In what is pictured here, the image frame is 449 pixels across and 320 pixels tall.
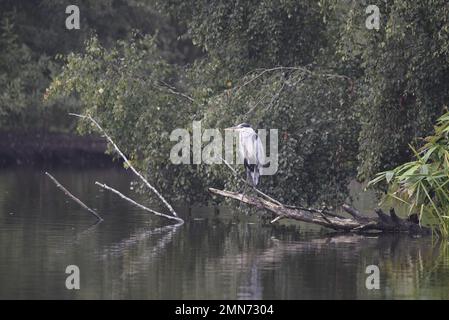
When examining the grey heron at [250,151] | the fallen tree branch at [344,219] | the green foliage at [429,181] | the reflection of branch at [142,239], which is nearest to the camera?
the reflection of branch at [142,239]

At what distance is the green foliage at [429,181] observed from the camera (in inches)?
752

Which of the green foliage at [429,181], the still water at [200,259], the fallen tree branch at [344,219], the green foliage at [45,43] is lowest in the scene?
the still water at [200,259]

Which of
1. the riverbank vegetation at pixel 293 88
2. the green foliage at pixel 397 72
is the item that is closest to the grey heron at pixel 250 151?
the riverbank vegetation at pixel 293 88

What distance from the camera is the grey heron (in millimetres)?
21297

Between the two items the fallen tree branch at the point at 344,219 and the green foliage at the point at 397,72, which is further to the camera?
the fallen tree branch at the point at 344,219

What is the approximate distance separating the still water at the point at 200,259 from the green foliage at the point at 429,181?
0.56 meters

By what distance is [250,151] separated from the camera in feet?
70.8

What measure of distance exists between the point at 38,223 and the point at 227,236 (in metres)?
3.78

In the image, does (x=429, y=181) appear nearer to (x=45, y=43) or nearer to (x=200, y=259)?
(x=200, y=259)

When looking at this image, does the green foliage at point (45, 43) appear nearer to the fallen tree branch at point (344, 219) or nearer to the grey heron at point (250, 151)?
the grey heron at point (250, 151)

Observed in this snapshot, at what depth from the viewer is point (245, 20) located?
23703 mm

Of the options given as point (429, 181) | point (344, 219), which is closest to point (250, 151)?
point (344, 219)
